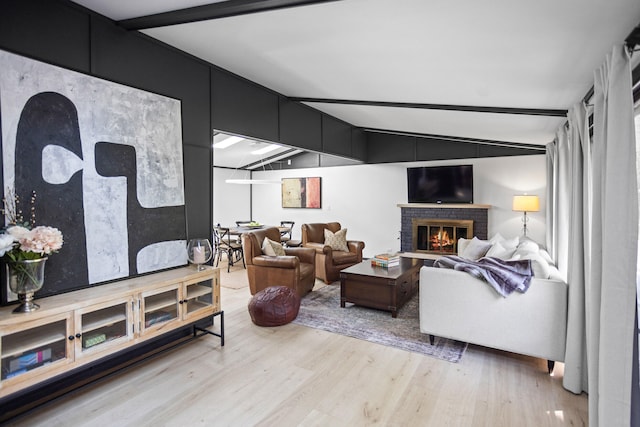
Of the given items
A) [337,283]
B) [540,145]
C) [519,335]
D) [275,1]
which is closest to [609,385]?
[519,335]

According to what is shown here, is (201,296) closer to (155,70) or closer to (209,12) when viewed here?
(155,70)

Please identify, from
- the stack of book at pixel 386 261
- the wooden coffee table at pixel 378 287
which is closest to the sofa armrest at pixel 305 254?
the wooden coffee table at pixel 378 287

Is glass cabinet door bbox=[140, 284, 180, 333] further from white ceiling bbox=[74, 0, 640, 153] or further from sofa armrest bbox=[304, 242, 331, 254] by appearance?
sofa armrest bbox=[304, 242, 331, 254]

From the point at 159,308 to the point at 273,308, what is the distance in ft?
4.35

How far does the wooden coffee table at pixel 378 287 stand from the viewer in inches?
158

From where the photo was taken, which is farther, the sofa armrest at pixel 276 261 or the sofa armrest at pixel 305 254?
the sofa armrest at pixel 305 254

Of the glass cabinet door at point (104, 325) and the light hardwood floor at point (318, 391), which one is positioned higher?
the glass cabinet door at point (104, 325)

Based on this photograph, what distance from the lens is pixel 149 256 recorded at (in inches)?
120

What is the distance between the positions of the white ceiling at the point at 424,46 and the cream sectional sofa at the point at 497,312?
64.8 inches

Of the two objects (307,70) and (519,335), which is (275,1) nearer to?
(307,70)

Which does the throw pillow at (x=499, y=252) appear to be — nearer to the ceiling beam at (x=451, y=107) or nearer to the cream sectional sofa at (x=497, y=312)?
the cream sectional sofa at (x=497, y=312)

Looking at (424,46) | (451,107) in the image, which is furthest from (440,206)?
(424,46)

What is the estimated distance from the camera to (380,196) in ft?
25.3

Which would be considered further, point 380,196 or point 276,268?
point 380,196
